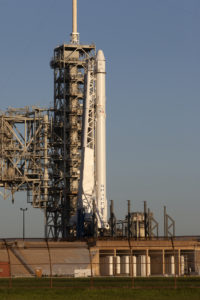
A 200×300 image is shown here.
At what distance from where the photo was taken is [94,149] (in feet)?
376

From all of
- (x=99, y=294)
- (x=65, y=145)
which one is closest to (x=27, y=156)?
(x=65, y=145)

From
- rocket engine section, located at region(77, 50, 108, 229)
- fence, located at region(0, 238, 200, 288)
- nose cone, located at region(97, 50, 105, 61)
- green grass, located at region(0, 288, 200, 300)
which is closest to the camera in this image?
green grass, located at region(0, 288, 200, 300)

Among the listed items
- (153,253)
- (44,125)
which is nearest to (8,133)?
(44,125)

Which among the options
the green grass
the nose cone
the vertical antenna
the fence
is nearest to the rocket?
the nose cone

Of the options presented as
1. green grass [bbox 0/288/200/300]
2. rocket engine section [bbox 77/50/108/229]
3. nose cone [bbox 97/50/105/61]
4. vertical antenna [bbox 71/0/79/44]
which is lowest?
green grass [bbox 0/288/200/300]

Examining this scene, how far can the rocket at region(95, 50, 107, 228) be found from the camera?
112m

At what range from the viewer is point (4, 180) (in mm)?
120250

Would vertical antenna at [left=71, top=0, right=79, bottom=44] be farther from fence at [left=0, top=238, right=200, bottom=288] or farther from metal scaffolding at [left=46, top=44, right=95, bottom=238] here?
fence at [left=0, top=238, right=200, bottom=288]

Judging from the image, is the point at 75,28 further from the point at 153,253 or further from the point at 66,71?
the point at 153,253

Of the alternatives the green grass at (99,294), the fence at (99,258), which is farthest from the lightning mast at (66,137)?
the green grass at (99,294)

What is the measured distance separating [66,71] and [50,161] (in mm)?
16179

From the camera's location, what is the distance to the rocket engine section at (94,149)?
11144 centimetres

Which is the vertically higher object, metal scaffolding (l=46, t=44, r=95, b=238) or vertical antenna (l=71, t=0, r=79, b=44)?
vertical antenna (l=71, t=0, r=79, b=44)

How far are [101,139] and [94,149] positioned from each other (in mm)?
1990
